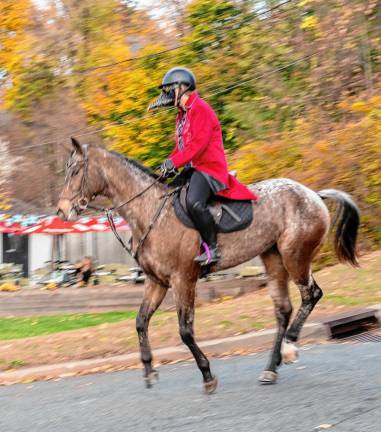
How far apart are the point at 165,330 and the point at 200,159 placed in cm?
372

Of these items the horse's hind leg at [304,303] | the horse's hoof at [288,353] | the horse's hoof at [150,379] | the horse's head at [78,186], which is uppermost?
the horse's head at [78,186]

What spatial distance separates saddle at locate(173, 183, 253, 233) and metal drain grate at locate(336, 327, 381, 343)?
9.27 feet

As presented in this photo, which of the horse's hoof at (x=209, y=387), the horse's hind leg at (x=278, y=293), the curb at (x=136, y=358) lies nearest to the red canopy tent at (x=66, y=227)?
the curb at (x=136, y=358)

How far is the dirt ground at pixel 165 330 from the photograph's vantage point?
34.6 ft

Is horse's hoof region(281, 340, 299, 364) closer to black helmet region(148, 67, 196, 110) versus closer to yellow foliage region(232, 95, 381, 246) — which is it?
black helmet region(148, 67, 196, 110)

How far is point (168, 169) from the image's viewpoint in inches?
316

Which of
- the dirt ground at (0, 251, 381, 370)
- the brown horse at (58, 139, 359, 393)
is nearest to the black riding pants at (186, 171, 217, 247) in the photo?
the brown horse at (58, 139, 359, 393)

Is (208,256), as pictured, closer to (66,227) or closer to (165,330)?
(165,330)

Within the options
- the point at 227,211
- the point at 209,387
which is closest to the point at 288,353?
the point at 209,387

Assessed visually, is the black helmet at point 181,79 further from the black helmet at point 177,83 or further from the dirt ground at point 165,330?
the dirt ground at point 165,330

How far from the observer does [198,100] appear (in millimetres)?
8078

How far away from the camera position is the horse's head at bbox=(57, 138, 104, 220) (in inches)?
328

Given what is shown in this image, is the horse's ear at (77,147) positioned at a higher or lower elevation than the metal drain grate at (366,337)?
higher

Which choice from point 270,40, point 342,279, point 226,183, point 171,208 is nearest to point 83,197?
point 171,208
